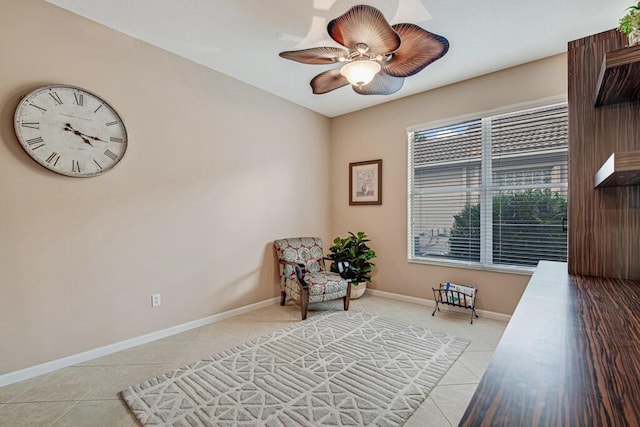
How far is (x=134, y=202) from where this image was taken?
2738mm

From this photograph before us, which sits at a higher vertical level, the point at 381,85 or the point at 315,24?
the point at 315,24

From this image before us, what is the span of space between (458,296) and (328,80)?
2703 millimetres

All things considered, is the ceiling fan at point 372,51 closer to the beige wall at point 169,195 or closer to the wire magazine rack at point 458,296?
the beige wall at point 169,195

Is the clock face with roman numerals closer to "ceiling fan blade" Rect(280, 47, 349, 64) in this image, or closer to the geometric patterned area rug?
"ceiling fan blade" Rect(280, 47, 349, 64)

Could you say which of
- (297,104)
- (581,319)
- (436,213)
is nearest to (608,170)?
(581,319)

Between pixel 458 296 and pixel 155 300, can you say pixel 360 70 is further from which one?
pixel 155 300

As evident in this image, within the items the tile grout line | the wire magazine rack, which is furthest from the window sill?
the tile grout line

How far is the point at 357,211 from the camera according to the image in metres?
4.60

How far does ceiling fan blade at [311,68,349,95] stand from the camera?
247 centimetres

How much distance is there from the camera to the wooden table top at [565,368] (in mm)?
492

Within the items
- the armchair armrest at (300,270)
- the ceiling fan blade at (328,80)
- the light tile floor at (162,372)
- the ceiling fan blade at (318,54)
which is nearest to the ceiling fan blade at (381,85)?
the ceiling fan blade at (328,80)

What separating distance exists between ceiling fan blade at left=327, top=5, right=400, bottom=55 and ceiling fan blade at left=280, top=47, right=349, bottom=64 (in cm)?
14

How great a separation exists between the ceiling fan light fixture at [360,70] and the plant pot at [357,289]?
2678 millimetres

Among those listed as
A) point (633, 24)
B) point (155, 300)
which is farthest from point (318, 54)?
point (155, 300)
